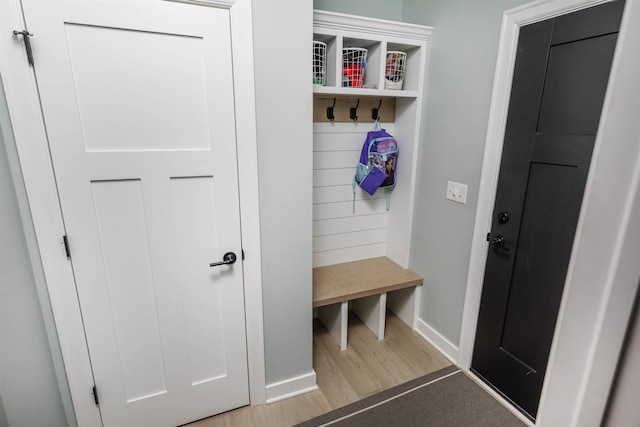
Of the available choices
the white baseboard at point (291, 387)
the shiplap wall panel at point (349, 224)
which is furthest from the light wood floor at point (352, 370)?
the shiplap wall panel at point (349, 224)

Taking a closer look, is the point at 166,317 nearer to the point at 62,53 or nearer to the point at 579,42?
the point at 62,53

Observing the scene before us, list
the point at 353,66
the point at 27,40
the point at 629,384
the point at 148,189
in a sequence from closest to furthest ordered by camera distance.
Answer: the point at 629,384
the point at 27,40
the point at 148,189
the point at 353,66

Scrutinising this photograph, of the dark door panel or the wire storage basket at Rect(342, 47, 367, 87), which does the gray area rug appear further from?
the wire storage basket at Rect(342, 47, 367, 87)

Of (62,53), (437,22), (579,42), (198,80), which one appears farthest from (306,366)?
(437,22)

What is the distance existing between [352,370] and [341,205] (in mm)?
1146

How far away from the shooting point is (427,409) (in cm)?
188

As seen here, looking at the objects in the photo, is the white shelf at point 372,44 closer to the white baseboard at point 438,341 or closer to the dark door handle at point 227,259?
the dark door handle at point 227,259

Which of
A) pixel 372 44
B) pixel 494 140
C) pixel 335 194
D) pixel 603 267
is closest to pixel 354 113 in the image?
pixel 372 44

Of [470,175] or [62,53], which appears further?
[470,175]

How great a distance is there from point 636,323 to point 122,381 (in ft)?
6.49

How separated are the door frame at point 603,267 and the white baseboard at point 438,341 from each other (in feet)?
7.05

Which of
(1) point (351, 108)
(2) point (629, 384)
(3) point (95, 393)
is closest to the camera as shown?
(2) point (629, 384)

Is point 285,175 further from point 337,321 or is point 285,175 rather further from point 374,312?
point 374,312

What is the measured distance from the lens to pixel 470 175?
6.55ft
